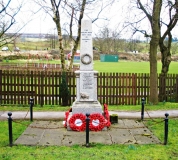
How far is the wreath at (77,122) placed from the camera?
945 centimetres

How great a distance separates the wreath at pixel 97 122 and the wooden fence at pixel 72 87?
5380mm

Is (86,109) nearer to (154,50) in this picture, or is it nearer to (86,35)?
(86,35)

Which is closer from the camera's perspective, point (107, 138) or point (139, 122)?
point (107, 138)

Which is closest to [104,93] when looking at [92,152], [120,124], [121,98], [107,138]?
[121,98]

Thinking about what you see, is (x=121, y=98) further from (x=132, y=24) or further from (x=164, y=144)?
(x=164, y=144)

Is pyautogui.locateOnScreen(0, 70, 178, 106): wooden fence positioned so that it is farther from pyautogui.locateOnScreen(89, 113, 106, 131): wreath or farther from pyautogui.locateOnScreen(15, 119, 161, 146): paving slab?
pyautogui.locateOnScreen(89, 113, 106, 131): wreath

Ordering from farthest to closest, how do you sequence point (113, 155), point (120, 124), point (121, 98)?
point (121, 98) → point (120, 124) → point (113, 155)

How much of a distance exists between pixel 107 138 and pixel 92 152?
1.53m

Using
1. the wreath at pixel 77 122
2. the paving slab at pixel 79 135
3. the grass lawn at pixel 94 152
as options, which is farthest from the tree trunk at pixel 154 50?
the grass lawn at pixel 94 152

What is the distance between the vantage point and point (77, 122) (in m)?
9.56

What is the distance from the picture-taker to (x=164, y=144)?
26.2 feet

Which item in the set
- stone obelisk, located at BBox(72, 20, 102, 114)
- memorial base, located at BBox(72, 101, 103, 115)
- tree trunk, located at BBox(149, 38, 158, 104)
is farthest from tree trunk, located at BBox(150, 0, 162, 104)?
memorial base, located at BBox(72, 101, 103, 115)

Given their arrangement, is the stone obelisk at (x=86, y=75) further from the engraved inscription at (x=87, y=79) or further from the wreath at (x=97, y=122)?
the wreath at (x=97, y=122)

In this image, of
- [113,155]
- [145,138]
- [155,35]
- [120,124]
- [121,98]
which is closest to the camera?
[113,155]
